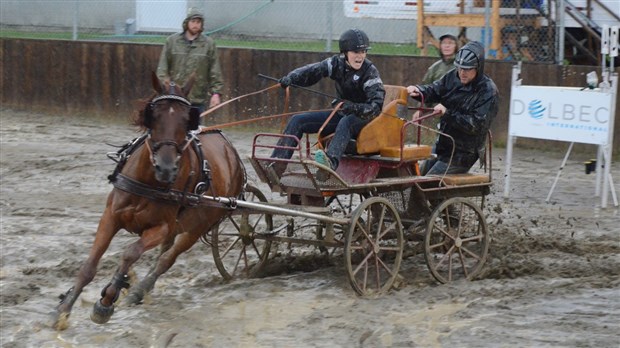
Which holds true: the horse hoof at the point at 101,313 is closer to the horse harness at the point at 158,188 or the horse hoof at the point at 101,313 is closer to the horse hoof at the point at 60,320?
the horse hoof at the point at 60,320

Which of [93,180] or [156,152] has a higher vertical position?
[156,152]

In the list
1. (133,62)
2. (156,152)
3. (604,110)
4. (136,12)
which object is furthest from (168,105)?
(136,12)

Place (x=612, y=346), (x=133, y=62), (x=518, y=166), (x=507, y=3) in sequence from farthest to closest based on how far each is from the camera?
(x=133, y=62)
(x=507, y=3)
(x=518, y=166)
(x=612, y=346)

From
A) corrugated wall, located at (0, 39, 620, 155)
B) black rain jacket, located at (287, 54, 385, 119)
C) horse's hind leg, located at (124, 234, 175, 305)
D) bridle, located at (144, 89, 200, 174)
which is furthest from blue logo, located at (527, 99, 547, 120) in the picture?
bridle, located at (144, 89, 200, 174)

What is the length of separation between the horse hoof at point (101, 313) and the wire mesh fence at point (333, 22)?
30.9 ft

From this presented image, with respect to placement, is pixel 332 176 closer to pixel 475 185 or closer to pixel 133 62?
pixel 475 185

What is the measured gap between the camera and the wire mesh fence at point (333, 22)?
1548cm

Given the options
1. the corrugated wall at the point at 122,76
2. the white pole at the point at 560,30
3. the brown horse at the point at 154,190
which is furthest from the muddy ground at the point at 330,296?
the corrugated wall at the point at 122,76

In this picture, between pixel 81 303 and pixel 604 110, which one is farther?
pixel 604 110

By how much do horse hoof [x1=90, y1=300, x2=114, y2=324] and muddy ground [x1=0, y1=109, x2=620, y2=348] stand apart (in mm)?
102

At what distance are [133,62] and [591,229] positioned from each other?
924 cm

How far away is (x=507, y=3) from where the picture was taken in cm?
1567

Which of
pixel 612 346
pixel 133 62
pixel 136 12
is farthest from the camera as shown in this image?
pixel 136 12

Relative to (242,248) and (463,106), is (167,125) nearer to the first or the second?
(242,248)
